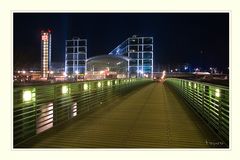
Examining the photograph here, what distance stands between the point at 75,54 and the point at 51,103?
10293 cm

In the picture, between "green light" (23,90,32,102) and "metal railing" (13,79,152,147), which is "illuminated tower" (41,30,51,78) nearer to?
"metal railing" (13,79,152,147)

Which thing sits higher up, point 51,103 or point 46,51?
point 46,51

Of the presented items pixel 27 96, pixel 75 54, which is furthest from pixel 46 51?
pixel 27 96

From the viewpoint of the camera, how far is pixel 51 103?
8.77 metres

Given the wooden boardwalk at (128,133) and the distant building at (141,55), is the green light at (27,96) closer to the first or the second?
the wooden boardwalk at (128,133)

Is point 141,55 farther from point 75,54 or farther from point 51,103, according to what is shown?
point 51,103

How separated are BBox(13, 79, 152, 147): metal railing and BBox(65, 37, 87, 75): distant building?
95.4m

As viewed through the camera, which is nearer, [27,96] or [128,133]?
[27,96]

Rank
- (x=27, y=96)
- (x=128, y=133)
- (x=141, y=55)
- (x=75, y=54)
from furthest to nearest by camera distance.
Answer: (x=141, y=55), (x=75, y=54), (x=128, y=133), (x=27, y=96)

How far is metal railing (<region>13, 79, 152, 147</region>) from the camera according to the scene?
6.53 meters

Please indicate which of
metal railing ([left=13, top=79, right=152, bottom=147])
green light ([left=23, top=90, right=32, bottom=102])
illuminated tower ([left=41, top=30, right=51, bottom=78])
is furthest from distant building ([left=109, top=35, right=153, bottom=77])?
green light ([left=23, top=90, right=32, bottom=102])

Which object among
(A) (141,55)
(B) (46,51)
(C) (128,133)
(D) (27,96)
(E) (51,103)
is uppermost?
(A) (141,55)
